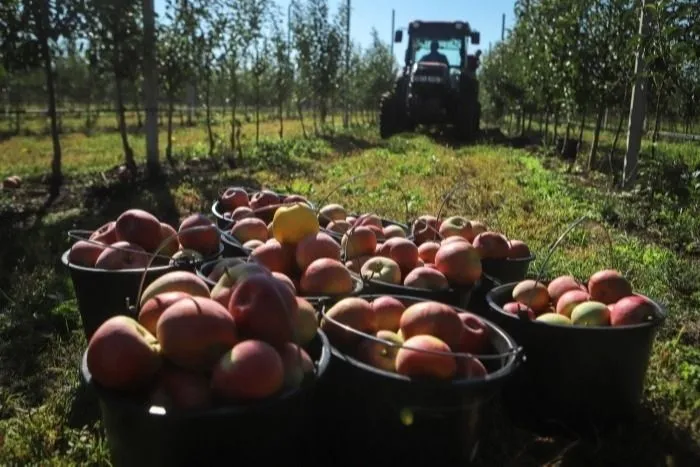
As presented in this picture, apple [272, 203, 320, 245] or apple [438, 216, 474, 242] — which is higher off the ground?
apple [272, 203, 320, 245]

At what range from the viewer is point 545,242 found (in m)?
5.98

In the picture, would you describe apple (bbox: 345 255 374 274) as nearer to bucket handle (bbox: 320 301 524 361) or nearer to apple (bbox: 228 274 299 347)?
bucket handle (bbox: 320 301 524 361)

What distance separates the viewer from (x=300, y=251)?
9.95 feet

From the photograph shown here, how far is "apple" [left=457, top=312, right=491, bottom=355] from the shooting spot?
7.87 ft

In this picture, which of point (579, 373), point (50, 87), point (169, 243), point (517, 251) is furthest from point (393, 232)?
point (50, 87)

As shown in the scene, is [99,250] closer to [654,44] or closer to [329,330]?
[329,330]

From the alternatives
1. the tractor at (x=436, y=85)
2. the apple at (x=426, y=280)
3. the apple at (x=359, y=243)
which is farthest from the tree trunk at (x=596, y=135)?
the apple at (x=426, y=280)

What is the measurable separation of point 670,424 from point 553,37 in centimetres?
1102

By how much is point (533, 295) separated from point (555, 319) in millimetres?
192

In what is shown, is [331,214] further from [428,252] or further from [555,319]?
[555,319]

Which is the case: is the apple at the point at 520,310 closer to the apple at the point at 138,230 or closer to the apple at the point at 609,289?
the apple at the point at 609,289

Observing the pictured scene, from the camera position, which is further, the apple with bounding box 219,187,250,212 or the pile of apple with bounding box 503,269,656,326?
the apple with bounding box 219,187,250,212

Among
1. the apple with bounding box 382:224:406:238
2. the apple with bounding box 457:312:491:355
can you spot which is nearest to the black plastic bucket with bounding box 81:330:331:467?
the apple with bounding box 457:312:491:355

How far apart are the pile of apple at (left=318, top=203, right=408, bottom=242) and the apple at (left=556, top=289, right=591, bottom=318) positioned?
110cm
